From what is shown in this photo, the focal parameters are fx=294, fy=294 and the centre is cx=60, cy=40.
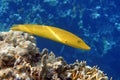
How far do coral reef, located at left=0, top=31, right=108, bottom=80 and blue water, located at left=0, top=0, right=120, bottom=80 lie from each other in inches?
397

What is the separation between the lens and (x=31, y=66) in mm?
4062

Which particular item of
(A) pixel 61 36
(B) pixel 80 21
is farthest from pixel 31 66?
(B) pixel 80 21

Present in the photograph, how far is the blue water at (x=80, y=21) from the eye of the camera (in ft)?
48.8

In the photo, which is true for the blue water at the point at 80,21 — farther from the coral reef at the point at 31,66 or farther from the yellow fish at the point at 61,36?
the yellow fish at the point at 61,36

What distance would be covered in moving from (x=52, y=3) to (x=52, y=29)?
481 inches

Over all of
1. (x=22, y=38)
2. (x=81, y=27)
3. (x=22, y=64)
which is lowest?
(x=22, y=64)

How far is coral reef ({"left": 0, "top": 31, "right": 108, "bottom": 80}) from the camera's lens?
12.1 ft

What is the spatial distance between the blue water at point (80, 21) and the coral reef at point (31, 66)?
10.1 m

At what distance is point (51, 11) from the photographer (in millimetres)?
14922

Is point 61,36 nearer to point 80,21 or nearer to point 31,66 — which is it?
point 31,66

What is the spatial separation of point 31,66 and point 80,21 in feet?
36.7

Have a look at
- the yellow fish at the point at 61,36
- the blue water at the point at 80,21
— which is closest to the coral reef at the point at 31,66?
the yellow fish at the point at 61,36

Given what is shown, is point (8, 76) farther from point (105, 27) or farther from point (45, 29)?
point (105, 27)

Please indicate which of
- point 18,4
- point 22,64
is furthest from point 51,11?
point 22,64
